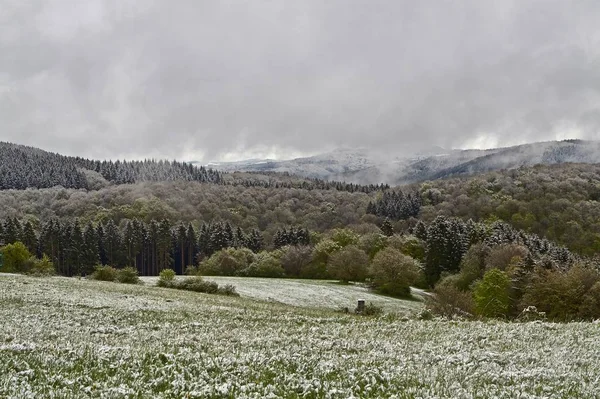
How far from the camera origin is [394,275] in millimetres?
90625

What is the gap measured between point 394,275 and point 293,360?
7963 centimetres

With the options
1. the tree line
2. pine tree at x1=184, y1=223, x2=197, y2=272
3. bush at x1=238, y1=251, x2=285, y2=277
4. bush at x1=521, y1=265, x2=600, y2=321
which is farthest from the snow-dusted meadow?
pine tree at x1=184, y1=223, x2=197, y2=272

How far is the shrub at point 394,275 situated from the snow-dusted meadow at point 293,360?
66765mm

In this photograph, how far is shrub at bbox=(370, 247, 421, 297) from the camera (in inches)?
3561

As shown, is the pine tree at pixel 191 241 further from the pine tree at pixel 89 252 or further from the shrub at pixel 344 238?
the shrub at pixel 344 238

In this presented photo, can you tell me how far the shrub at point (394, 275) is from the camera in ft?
297

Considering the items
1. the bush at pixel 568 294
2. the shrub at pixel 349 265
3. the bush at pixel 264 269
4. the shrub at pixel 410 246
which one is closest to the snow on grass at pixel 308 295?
the shrub at pixel 349 265

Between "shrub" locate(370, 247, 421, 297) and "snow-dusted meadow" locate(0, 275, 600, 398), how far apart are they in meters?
66.8

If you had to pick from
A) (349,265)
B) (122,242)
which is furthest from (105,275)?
(122,242)

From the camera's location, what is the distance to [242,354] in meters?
14.8

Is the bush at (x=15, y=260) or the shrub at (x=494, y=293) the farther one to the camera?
the bush at (x=15, y=260)

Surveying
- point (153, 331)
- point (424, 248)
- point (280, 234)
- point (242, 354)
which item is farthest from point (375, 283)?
point (242, 354)

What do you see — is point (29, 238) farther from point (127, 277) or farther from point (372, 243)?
point (372, 243)

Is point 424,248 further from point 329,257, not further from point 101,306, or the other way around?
point 101,306
